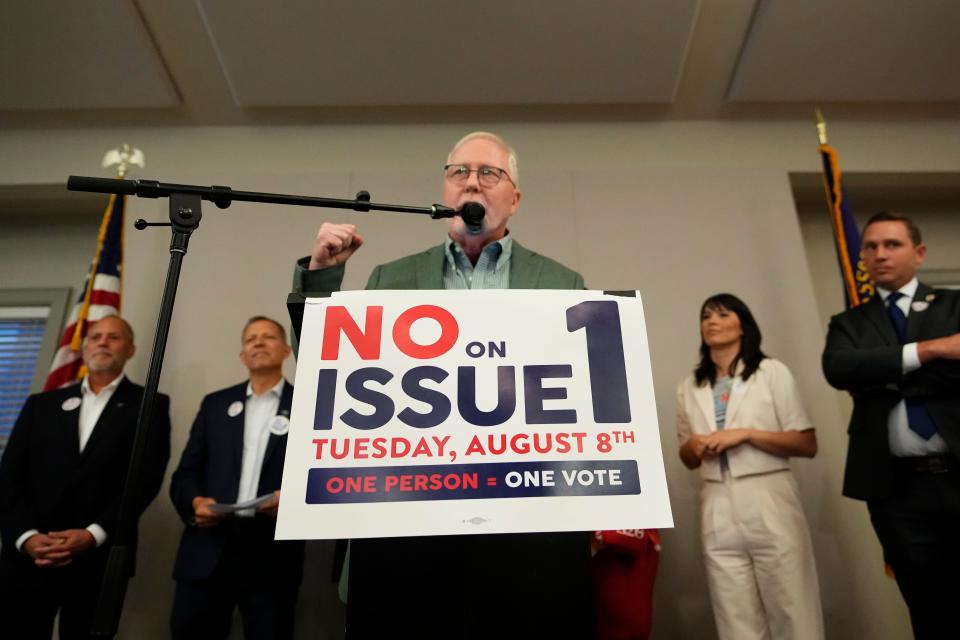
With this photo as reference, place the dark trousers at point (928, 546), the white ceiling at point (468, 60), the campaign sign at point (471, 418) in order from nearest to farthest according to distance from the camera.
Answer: the campaign sign at point (471, 418), the dark trousers at point (928, 546), the white ceiling at point (468, 60)

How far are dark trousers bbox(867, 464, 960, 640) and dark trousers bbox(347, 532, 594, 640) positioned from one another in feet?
4.84

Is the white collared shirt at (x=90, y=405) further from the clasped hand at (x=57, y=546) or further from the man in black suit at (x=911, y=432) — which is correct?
the man in black suit at (x=911, y=432)

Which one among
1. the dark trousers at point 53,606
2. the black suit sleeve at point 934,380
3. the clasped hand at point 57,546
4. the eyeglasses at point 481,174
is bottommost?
the dark trousers at point 53,606

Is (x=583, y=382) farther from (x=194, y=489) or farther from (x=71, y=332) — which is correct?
(x=71, y=332)

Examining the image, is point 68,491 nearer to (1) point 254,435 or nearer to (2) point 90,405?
(2) point 90,405

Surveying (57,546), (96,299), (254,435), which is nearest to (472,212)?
(254,435)

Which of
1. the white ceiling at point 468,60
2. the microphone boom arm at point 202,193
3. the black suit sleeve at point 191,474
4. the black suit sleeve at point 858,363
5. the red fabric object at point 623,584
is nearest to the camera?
the microphone boom arm at point 202,193

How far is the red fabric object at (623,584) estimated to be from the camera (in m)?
2.02

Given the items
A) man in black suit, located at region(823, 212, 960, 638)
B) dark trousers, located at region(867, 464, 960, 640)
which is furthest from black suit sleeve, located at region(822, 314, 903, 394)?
dark trousers, located at region(867, 464, 960, 640)

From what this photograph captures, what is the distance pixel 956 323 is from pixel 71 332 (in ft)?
12.3

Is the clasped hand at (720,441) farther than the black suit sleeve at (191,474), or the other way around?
the black suit sleeve at (191,474)

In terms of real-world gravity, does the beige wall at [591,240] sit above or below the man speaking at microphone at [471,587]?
above

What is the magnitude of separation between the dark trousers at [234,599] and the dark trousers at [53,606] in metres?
0.31

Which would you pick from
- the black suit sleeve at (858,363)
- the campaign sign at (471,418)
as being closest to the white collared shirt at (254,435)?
the campaign sign at (471,418)
